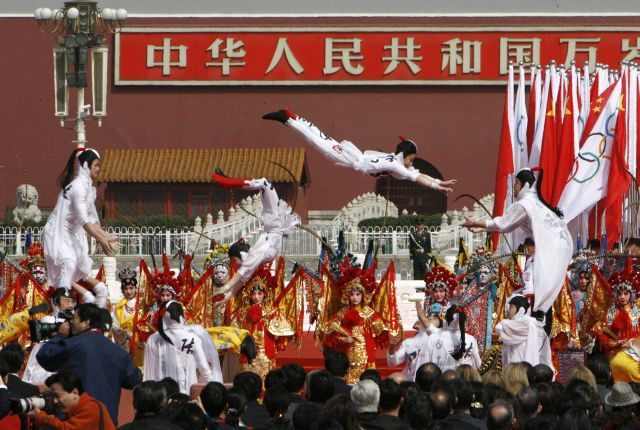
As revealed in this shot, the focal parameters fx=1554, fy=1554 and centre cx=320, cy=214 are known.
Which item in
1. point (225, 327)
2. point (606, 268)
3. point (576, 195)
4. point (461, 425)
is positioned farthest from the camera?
point (576, 195)

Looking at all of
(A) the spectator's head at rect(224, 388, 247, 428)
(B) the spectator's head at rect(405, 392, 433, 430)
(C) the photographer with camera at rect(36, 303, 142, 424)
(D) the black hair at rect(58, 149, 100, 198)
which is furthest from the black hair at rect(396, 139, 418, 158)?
(B) the spectator's head at rect(405, 392, 433, 430)

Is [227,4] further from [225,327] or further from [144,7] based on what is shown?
[225,327]

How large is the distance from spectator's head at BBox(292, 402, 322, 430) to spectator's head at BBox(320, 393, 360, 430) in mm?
58

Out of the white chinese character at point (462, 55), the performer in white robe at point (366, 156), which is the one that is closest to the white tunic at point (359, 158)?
the performer in white robe at point (366, 156)

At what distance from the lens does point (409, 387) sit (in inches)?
285

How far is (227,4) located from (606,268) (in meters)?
15.2

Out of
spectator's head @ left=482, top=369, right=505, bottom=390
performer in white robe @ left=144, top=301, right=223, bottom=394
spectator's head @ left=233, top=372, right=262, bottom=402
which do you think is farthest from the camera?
performer in white robe @ left=144, top=301, right=223, bottom=394

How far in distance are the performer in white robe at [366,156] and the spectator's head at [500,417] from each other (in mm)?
4301

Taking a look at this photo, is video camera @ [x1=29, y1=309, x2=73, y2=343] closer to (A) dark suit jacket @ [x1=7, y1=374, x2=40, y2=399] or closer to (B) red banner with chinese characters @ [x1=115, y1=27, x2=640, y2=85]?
(A) dark suit jacket @ [x1=7, y1=374, x2=40, y2=399]

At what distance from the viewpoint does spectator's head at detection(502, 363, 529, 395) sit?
26.1 ft

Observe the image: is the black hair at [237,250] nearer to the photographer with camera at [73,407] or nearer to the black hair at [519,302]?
the black hair at [519,302]

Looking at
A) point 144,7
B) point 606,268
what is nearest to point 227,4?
point 144,7

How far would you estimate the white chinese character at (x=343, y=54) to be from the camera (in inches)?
997

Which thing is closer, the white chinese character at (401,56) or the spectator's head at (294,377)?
the spectator's head at (294,377)
